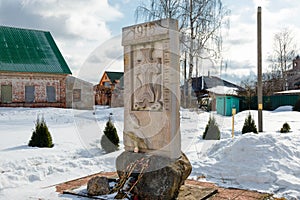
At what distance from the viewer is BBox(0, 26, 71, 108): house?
18.4 metres

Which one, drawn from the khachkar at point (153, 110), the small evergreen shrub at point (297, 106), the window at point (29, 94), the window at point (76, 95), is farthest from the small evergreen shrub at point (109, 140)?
the small evergreen shrub at point (297, 106)

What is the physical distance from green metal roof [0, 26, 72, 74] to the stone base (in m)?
16.5

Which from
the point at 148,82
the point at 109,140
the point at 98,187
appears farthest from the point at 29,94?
the point at 148,82

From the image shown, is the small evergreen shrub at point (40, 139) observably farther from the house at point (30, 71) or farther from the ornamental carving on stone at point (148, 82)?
the house at point (30, 71)

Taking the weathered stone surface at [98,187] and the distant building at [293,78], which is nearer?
the weathered stone surface at [98,187]

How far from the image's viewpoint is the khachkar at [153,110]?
3982 millimetres

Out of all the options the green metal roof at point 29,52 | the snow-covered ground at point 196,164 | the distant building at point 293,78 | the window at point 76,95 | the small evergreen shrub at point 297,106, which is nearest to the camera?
the snow-covered ground at point 196,164

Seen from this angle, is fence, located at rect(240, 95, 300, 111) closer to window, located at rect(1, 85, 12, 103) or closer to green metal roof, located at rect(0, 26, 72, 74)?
green metal roof, located at rect(0, 26, 72, 74)

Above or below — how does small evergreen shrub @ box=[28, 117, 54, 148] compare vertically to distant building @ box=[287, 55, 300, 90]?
below

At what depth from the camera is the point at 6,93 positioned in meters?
18.3

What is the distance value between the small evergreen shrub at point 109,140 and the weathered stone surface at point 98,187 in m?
3.26

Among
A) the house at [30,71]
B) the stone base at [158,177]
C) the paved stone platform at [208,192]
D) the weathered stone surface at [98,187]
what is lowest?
the paved stone platform at [208,192]

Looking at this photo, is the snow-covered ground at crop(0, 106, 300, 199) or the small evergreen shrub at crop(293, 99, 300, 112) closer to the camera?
the snow-covered ground at crop(0, 106, 300, 199)

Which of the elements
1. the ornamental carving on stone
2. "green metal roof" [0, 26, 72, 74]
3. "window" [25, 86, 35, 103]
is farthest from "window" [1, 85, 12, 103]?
the ornamental carving on stone
